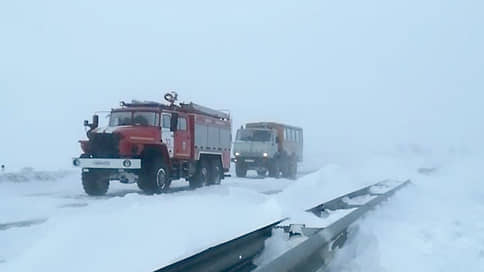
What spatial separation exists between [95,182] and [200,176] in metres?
4.23

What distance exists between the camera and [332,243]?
6.53m

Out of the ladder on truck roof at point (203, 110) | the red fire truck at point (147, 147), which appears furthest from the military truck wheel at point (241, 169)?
the red fire truck at point (147, 147)

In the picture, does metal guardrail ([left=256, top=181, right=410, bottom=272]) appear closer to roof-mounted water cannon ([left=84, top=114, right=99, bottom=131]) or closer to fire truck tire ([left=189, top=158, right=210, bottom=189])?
roof-mounted water cannon ([left=84, top=114, right=99, bottom=131])

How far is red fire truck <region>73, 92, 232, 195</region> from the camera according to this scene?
16.7m

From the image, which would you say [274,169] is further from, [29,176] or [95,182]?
[95,182]

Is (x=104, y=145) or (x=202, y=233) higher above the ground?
(x=104, y=145)

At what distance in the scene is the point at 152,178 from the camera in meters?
16.6

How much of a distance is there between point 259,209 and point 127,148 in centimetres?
794

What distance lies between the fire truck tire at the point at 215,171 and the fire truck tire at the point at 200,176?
288mm

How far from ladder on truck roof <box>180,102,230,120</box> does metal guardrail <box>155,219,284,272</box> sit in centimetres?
1301

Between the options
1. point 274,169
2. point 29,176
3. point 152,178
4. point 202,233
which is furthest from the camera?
point 274,169

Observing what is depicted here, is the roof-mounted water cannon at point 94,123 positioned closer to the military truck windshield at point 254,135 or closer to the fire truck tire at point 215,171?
the fire truck tire at point 215,171

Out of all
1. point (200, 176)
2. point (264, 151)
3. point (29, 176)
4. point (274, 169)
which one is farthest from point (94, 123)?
point (274, 169)

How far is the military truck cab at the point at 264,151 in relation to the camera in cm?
3017
